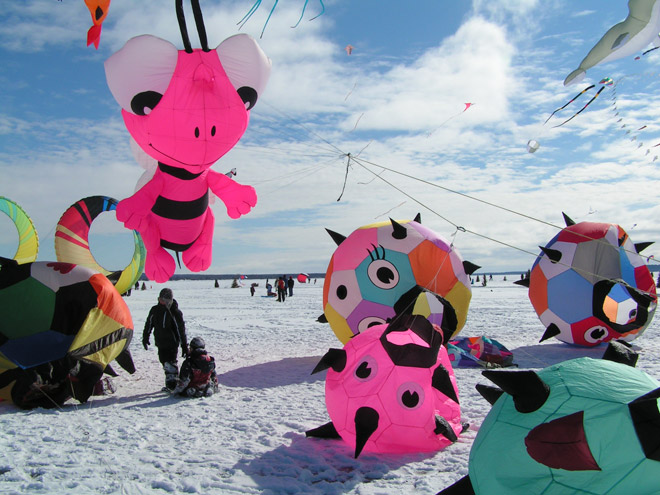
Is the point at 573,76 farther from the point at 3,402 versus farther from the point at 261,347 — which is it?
the point at 261,347

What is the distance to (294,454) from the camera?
4410 millimetres

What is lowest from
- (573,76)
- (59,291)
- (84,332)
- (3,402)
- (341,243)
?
(3,402)

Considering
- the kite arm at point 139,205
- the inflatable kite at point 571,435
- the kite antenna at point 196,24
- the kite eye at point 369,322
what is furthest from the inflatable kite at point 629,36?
the kite arm at point 139,205

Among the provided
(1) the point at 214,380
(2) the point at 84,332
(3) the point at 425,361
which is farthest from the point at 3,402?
(3) the point at 425,361

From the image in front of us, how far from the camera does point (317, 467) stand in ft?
13.6

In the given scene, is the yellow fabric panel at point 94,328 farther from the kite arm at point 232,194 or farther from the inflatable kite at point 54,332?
the kite arm at point 232,194

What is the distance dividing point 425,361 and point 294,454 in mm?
1403

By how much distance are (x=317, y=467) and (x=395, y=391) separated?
0.89m

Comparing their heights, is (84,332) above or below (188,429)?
above

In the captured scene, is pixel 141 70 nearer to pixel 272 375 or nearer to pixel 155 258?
pixel 155 258

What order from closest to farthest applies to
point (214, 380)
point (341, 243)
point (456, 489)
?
point (456, 489), point (214, 380), point (341, 243)

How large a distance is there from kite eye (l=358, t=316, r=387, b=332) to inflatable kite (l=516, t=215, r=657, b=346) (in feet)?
12.9

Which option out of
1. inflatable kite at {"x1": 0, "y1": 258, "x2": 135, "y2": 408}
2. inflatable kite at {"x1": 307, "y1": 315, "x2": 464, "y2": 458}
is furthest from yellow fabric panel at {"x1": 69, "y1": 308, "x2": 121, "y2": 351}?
inflatable kite at {"x1": 307, "y1": 315, "x2": 464, "y2": 458}

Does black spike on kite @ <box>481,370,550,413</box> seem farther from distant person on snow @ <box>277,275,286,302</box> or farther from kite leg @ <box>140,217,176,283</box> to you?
distant person on snow @ <box>277,275,286,302</box>
